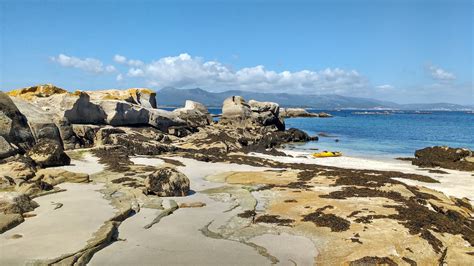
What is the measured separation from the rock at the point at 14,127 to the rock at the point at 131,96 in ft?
57.5

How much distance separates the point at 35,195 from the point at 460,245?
15225 millimetres

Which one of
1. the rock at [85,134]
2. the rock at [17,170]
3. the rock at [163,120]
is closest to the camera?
the rock at [17,170]

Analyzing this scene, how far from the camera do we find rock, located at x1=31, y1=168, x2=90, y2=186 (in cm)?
1962

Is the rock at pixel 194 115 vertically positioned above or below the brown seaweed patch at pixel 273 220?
above

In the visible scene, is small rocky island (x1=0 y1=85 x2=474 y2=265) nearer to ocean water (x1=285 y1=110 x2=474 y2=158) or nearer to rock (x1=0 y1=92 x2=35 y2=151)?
rock (x1=0 y1=92 x2=35 y2=151)

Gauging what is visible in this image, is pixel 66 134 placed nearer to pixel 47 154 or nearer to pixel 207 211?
pixel 47 154

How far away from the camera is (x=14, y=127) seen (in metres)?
26.9

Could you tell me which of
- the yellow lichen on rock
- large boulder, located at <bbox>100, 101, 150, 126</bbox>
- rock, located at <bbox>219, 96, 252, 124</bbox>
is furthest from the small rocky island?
rock, located at <bbox>219, 96, 252, 124</bbox>

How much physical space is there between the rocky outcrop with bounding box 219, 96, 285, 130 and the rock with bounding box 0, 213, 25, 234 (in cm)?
4485

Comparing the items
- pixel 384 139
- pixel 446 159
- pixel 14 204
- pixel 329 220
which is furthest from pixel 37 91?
pixel 384 139

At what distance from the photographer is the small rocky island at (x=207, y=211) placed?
10.9 metres

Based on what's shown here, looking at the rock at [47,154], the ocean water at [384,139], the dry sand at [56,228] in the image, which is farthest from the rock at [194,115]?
the dry sand at [56,228]

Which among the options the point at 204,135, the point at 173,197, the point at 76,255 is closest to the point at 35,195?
the point at 173,197

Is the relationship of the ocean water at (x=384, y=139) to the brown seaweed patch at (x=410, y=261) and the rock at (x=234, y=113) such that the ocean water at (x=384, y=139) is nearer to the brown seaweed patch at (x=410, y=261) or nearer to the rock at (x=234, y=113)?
the rock at (x=234, y=113)
